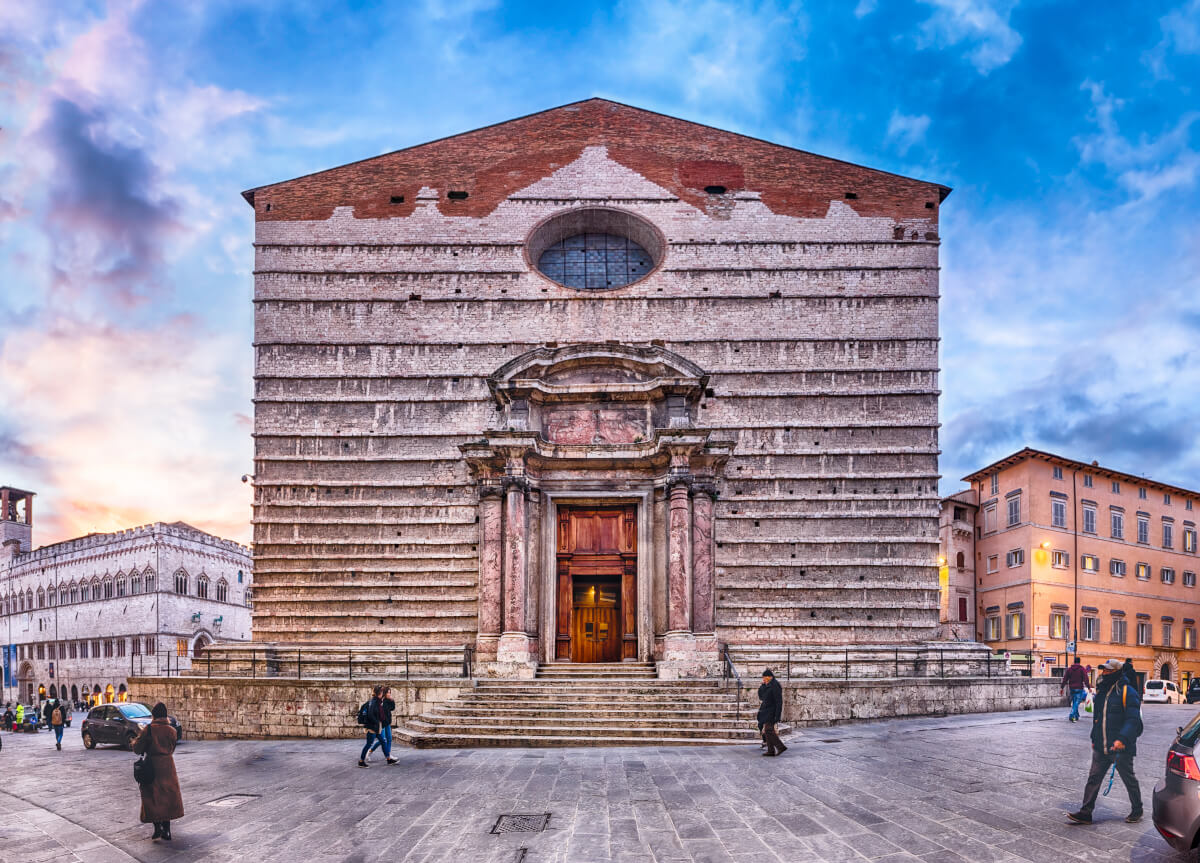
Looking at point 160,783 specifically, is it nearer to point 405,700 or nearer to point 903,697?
point 405,700

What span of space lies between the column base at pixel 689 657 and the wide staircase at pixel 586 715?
50 centimetres

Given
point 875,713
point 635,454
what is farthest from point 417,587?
point 875,713

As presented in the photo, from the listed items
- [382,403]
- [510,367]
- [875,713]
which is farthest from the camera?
[382,403]

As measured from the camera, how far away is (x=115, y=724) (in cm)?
2277

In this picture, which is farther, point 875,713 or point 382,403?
point 382,403

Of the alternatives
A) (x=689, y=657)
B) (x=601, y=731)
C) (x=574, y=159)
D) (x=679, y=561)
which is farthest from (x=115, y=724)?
(x=574, y=159)

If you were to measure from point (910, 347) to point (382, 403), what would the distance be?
568 inches

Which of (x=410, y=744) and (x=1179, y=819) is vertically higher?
(x=1179, y=819)

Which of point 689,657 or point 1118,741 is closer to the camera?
point 1118,741

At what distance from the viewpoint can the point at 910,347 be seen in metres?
25.2

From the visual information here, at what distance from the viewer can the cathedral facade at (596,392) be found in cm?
2370

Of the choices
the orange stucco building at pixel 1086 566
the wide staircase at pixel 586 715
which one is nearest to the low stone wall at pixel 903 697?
the wide staircase at pixel 586 715

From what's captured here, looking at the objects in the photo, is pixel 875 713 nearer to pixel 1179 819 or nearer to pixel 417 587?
pixel 417 587

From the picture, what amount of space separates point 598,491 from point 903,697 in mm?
8703
